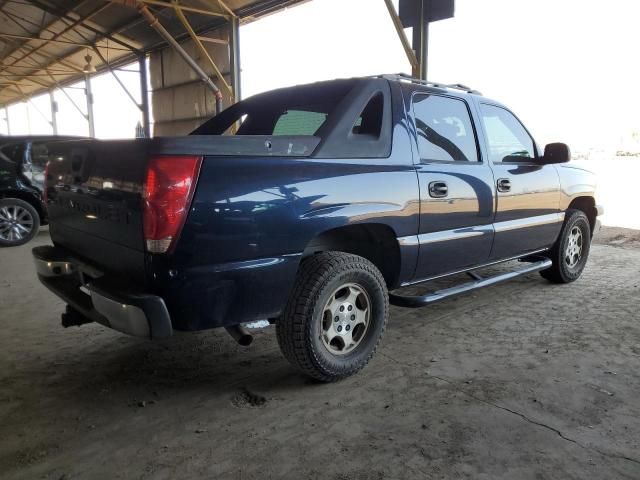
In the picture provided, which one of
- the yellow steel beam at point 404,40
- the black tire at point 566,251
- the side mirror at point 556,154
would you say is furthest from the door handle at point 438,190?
the yellow steel beam at point 404,40

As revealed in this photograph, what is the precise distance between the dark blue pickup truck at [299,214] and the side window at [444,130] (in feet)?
0.04

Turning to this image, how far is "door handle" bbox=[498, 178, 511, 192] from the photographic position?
3.74 metres

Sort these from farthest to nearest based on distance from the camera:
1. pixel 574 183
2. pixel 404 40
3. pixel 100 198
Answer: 1. pixel 404 40
2. pixel 574 183
3. pixel 100 198

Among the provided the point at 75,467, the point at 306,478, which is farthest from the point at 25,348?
the point at 306,478

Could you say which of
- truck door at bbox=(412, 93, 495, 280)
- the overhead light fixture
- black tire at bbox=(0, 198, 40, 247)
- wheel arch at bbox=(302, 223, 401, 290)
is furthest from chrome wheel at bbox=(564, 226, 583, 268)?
the overhead light fixture

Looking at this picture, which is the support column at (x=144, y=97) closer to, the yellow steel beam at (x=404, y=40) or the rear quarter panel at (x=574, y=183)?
the yellow steel beam at (x=404, y=40)

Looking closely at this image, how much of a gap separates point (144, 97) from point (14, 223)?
12.5m

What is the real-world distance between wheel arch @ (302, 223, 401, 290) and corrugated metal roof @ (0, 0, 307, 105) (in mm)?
9908

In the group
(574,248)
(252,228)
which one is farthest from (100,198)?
(574,248)

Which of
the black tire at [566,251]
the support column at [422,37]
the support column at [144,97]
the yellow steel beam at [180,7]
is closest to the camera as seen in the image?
the black tire at [566,251]

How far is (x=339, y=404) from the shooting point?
263cm

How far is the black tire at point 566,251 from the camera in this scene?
475 centimetres

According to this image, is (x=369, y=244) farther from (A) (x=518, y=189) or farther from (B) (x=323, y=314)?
(A) (x=518, y=189)

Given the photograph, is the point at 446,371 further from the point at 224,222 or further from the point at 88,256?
the point at 88,256
